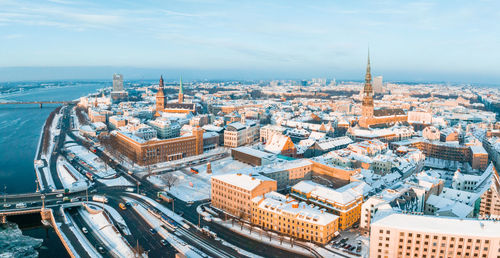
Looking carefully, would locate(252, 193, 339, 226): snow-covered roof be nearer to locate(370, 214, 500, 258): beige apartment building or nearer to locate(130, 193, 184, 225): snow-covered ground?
locate(370, 214, 500, 258): beige apartment building

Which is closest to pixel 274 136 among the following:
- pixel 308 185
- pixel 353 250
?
pixel 308 185

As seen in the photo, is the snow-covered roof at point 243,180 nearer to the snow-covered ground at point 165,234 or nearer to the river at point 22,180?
the snow-covered ground at point 165,234

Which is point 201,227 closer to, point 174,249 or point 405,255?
point 174,249

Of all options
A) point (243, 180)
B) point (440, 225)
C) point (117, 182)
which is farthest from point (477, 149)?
point (117, 182)

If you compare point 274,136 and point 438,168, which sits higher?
point 274,136

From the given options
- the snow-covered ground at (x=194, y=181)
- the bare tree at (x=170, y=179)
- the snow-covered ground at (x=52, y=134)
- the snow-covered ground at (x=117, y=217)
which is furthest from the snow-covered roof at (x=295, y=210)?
the snow-covered ground at (x=52, y=134)

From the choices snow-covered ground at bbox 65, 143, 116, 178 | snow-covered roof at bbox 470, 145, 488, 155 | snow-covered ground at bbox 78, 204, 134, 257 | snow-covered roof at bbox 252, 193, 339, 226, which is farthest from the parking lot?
snow-covered roof at bbox 470, 145, 488, 155
